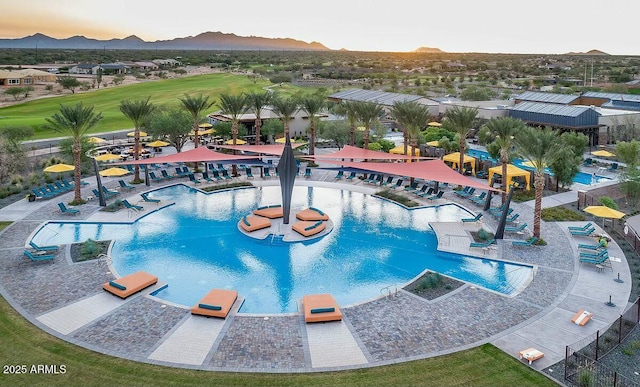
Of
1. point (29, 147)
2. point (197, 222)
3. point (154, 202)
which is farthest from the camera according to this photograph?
point (29, 147)

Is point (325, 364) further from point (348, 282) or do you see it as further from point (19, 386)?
point (19, 386)

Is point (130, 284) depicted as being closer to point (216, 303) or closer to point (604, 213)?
point (216, 303)

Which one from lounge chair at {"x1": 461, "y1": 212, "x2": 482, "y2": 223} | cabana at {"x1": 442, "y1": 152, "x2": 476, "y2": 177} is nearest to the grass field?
cabana at {"x1": 442, "y1": 152, "x2": 476, "y2": 177}

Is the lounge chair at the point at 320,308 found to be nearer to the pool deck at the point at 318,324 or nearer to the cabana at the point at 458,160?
the pool deck at the point at 318,324

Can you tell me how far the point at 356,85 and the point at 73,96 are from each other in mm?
51158

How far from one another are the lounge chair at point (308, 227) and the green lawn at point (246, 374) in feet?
38.3

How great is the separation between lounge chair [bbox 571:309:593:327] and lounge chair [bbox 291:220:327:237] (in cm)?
1267

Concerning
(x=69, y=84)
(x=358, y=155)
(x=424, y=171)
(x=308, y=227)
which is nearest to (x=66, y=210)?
(x=308, y=227)

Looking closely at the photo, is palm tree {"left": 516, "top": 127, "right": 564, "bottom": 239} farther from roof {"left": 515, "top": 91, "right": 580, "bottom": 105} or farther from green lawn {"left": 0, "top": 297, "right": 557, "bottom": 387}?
roof {"left": 515, "top": 91, "right": 580, "bottom": 105}

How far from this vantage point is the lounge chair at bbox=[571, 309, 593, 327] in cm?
1521

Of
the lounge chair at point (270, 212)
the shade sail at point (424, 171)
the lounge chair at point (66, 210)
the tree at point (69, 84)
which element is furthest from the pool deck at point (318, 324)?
the tree at point (69, 84)

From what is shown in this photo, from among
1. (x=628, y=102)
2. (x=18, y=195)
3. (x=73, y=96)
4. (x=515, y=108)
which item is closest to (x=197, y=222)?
(x=18, y=195)

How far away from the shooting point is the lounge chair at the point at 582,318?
15.2 meters

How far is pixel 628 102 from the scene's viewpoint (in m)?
53.4
